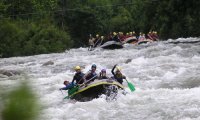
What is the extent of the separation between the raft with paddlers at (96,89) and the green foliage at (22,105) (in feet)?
33.1

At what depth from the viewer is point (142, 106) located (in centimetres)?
973

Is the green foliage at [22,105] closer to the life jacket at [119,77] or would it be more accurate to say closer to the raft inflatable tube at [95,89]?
the raft inflatable tube at [95,89]

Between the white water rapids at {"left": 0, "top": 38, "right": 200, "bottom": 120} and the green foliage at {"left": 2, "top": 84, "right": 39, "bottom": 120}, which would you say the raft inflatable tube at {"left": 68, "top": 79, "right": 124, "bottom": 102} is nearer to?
the white water rapids at {"left": 0, "top": 38, "right": 200, "bottom": 120}

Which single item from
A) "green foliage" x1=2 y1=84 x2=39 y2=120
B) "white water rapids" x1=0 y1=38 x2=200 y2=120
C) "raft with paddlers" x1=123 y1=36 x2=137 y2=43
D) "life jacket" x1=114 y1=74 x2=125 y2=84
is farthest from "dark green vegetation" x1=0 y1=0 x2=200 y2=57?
"green foliage" x1=2 y1=84 x2=39 y2=120

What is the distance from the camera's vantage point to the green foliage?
28.1 inches

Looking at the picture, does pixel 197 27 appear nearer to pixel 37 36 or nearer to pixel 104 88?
pixel 37 36

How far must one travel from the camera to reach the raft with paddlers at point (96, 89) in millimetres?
10953

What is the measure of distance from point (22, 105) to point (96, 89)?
10.4m

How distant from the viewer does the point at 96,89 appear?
11141mm

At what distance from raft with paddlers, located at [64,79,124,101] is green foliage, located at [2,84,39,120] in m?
10.1

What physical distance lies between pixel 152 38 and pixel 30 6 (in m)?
13.0

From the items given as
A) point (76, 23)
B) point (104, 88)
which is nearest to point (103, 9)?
point (76, 23)

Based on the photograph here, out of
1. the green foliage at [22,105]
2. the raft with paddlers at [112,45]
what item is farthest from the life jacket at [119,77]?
the raft with paddlers at [112,45]

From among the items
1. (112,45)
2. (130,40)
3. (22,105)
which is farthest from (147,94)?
(130,40)
